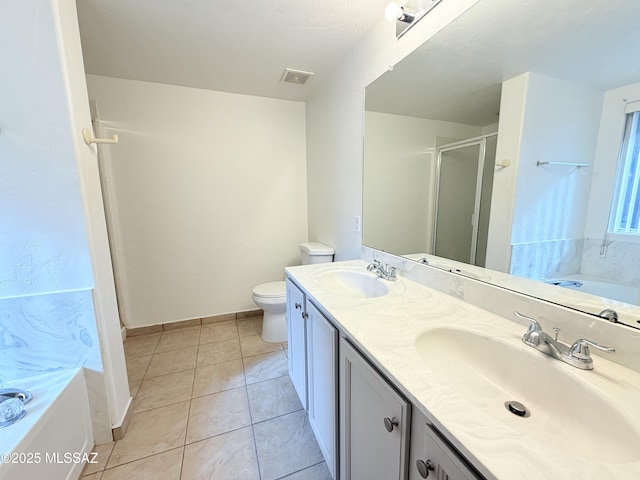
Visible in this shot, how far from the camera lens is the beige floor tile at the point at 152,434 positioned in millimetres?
1305

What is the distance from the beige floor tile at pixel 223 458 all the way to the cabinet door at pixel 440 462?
1.01 m

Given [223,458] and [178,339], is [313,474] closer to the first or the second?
[223,458]

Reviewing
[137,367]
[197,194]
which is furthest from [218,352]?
[197,194]

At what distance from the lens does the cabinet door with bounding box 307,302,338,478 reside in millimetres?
1016

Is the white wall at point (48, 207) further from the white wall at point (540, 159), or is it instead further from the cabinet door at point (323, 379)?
the white wall at point (540, 159)

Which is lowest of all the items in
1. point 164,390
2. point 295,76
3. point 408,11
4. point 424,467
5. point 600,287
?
point 164,390

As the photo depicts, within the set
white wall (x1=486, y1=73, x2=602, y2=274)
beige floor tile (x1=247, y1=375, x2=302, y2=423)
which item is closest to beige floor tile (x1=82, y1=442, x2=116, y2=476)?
beige floor tile (x1=247, y1=375, x2=302, y2=423)

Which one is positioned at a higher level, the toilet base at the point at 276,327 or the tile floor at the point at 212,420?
the toilet base at the point at 276,327

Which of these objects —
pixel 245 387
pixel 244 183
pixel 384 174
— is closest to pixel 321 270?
pixel 384 174

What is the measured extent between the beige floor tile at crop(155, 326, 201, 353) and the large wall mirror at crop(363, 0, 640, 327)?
217 cm

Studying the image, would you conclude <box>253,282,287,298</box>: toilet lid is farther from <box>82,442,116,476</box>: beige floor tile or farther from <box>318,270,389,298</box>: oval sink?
<box>82,442,116,476</box>: beige floor tile

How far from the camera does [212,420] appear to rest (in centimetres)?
150

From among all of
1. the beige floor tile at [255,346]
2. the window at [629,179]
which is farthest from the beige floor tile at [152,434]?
the window at [629,179]

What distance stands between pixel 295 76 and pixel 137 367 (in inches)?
104
